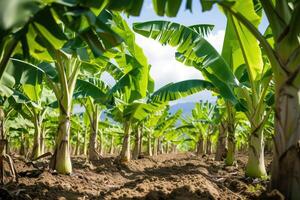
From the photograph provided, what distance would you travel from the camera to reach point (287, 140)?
4203 millimetres

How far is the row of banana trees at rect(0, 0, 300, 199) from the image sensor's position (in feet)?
11.0

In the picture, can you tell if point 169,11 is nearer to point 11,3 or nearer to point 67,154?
point 11,3

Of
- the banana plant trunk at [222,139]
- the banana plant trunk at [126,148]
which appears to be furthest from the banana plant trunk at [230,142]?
the banana plant trunk at [126,148]

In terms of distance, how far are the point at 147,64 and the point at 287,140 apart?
454 centimetres

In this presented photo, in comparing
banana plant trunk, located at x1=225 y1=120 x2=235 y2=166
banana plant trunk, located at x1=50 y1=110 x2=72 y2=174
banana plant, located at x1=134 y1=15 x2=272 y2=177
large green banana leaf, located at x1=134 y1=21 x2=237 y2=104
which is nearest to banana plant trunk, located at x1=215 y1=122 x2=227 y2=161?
banana plant trunk, located at x1=225 y1=120 x2=235 y2=166

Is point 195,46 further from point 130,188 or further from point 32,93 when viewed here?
point 32,93

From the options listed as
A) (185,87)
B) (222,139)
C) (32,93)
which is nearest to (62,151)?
(32,93)

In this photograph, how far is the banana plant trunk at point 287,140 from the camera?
4.09 metres

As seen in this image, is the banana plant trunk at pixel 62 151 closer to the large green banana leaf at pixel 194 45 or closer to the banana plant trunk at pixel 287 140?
the large green banana leaf at pixel 194 45

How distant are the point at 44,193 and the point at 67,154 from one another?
→ 6.12 feet

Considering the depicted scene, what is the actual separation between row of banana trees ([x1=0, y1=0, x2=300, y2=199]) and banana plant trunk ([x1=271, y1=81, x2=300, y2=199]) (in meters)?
0.01

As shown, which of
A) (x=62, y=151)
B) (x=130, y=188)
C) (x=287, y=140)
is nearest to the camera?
(x=287, y=140)

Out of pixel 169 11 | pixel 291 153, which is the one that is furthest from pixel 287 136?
pixel 169 11

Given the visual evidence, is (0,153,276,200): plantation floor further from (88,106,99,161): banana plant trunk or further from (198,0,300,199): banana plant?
(88,106,99,161): banana plant trunk
